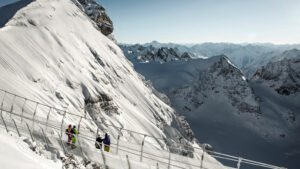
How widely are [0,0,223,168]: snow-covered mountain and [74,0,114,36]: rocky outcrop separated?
37.8ft

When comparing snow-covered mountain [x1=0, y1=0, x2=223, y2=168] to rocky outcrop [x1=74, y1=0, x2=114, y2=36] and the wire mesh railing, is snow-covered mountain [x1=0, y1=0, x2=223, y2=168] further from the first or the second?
rocky outcrop [x1=74, y1=0, x2=114, y2=36]

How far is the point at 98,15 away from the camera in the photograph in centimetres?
7856

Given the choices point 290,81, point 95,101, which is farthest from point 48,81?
point 290,81

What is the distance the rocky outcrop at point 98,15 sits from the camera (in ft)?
254

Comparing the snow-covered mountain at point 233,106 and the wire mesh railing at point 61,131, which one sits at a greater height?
the wire mesh railing at point 61,131

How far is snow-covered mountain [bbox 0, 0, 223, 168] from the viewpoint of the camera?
31219 millimetres

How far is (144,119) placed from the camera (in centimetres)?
5147

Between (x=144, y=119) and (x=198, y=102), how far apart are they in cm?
9471

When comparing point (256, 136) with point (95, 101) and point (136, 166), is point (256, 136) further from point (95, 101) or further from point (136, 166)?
point (136, 166)

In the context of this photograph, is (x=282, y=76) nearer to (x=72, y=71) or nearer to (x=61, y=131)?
(x=72, y=71)

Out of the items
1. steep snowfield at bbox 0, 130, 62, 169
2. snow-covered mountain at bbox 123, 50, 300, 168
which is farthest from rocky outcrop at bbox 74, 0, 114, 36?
steep snowfield at bbox 0, 130, 62, 169

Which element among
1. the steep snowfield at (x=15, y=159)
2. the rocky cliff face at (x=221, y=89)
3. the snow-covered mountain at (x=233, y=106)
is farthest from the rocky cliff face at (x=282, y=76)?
the steep snowfield at (x=15, y=159)

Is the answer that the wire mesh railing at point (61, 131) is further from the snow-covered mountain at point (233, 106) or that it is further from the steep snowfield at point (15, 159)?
the snow-covered mountain at point (233, 106)

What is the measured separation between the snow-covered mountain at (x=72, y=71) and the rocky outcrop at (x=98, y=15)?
37.8ft
